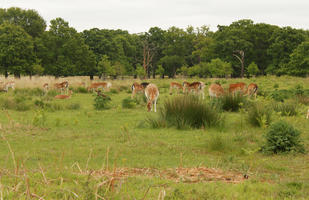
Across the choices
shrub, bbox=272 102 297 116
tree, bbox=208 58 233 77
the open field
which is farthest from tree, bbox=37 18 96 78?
shrub, bbox=272 102 297 116

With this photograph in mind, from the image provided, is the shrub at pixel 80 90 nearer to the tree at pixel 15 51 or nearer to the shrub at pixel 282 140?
the shrub at pixel 282 140

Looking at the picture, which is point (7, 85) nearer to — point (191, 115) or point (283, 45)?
point (191, 115)

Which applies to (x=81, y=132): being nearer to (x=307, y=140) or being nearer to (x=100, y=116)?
(x=100, y=116)

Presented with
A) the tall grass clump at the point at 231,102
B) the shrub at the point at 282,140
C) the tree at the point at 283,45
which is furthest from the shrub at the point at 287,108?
the tree at the point at 283,45

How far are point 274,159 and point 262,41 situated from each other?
62356mm

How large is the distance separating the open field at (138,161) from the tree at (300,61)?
43.1m

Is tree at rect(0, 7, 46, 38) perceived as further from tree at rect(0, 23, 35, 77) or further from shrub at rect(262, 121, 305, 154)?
shrub at rect(262, 121, 305, 154)

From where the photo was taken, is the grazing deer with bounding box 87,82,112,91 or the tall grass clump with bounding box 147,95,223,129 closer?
the tall grass clump with bounding box 147,95,223,129

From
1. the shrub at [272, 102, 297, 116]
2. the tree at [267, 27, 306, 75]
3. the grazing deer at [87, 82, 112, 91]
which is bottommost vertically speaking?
the shrub at [272, 102, 297, 116]

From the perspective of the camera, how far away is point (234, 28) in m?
66.4

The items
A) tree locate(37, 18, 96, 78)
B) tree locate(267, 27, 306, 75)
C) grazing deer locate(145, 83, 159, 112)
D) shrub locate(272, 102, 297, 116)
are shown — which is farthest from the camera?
tree locate(267, 27, 306, 75)

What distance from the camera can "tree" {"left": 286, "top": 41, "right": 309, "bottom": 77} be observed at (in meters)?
52.6

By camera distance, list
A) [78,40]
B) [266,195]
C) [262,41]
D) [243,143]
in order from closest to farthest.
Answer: [266,195]
[243,143]
[78,40]
[262,41]

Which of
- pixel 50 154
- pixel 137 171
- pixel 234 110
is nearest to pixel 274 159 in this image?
pixel 137 171
